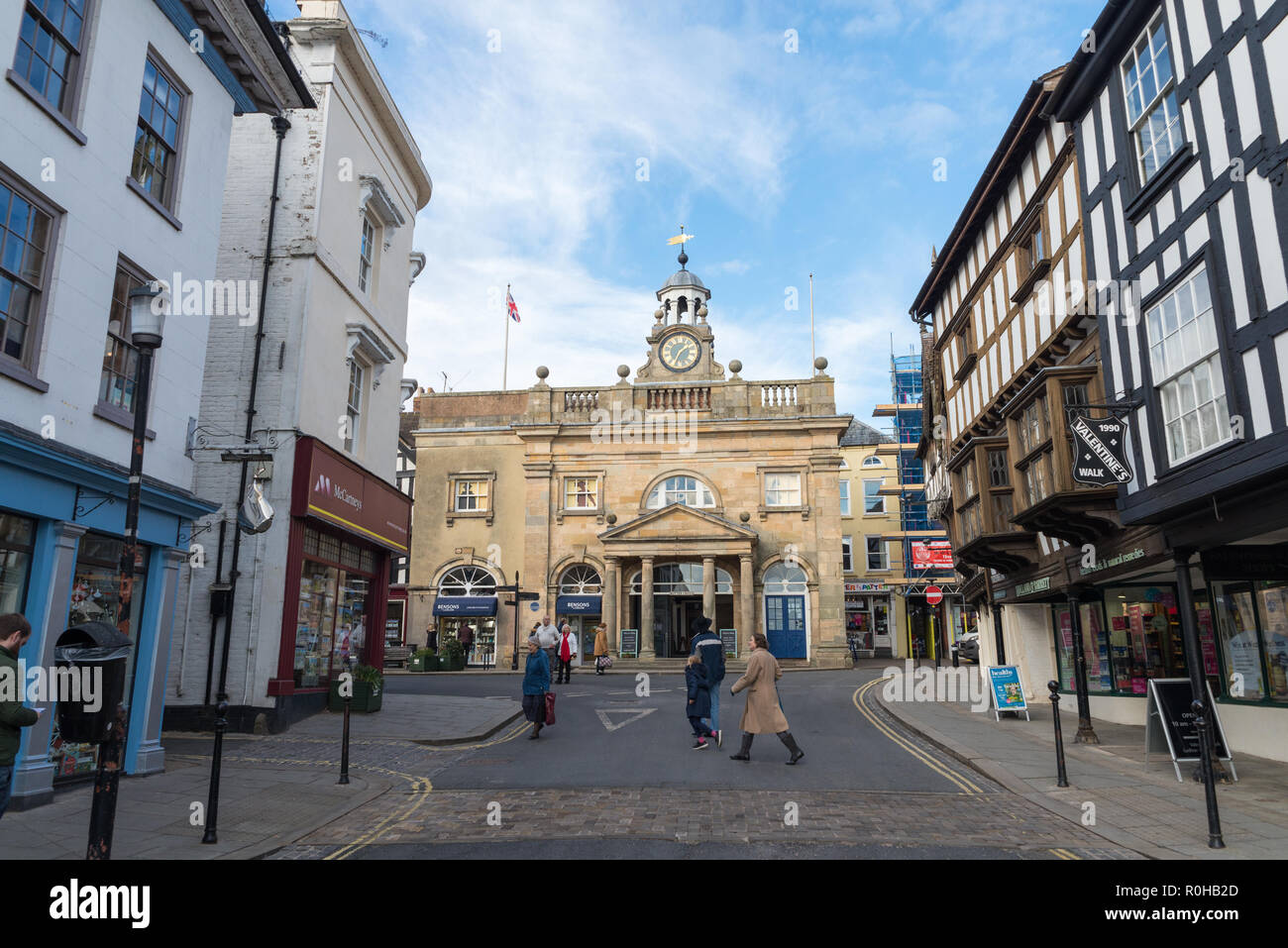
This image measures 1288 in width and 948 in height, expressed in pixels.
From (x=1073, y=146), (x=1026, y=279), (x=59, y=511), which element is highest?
(x=1073, y=146)

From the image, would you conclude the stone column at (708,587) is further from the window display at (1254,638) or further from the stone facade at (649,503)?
the window display at (1254,638)

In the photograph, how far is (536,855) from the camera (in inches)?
254

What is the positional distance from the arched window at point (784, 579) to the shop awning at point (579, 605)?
22.9 feet

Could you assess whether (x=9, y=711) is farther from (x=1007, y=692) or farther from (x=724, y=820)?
(x=1007, y=692)

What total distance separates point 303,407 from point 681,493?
2304cm

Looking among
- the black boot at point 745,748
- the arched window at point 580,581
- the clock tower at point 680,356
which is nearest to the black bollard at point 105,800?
the black boot at point 745,748

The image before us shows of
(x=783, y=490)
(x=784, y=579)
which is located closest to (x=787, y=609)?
(x=784, y=579)

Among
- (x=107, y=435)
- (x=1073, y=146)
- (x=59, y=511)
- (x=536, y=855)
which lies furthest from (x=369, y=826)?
(x=1073, y=146)

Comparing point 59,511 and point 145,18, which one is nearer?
point 59,511

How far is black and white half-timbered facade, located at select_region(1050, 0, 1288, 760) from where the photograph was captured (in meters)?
8.47

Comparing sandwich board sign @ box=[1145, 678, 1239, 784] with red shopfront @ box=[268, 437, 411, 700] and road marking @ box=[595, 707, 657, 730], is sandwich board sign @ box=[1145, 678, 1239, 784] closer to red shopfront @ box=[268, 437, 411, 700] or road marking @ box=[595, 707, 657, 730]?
road marking @ box=[595, 707, 657, 730]

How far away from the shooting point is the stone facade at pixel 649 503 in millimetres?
33969

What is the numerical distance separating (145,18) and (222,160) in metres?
2.06
